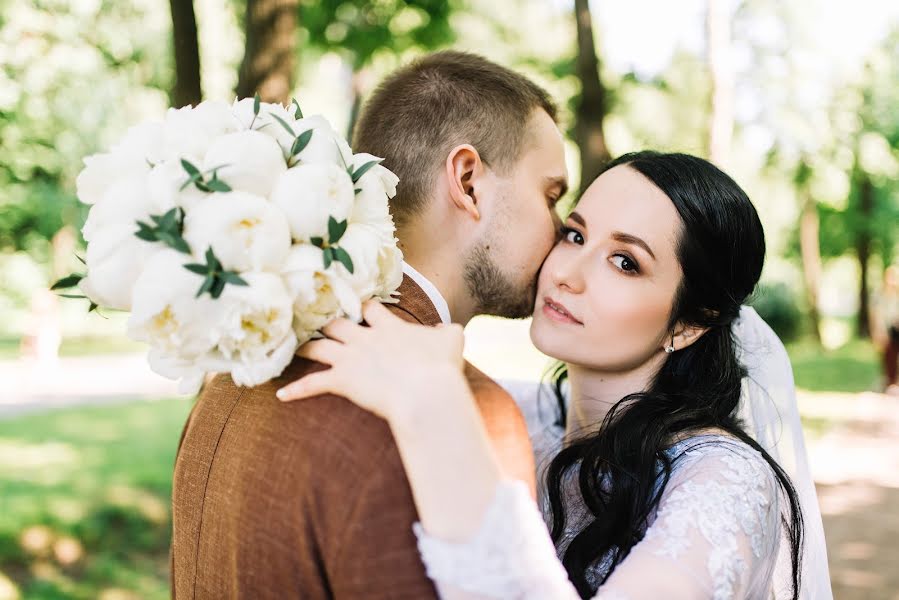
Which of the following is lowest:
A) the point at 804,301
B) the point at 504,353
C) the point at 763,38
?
the point at 804,301

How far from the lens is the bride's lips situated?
107 inches

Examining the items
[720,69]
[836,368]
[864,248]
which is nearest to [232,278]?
[720,69]

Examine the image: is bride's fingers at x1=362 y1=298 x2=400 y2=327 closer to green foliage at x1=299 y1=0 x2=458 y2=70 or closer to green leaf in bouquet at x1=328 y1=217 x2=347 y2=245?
green leaf in bouquet at x1=328 y1=217 x2=347 y2=245

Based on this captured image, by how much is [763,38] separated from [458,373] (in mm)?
19296

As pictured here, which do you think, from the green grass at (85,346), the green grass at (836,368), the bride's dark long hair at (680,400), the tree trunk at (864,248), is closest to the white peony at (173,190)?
the bride's dark long hair at (680,400)

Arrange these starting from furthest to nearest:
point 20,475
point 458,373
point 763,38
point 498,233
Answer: point 763,38
point 20,475
point 498,233
point 458,373

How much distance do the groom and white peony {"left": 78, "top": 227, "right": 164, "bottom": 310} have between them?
0.40m

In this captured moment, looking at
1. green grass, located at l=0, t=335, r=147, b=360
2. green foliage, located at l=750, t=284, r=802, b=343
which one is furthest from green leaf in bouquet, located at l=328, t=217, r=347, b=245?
green foliage, located at l=750, t=284, r=802, b=343

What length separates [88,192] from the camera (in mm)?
1742

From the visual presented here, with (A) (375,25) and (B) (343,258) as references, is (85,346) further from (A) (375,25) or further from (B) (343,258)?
(B) (343,258)

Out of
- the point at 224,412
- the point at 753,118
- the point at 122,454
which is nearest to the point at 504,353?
the point at 753,118

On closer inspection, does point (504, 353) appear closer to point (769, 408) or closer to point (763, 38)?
point (763, 38)

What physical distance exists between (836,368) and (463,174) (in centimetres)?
1686

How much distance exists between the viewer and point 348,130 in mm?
9766
